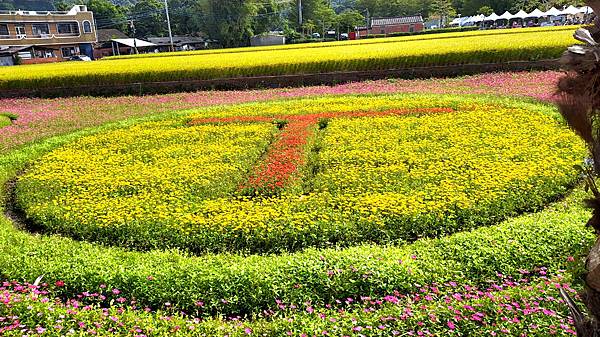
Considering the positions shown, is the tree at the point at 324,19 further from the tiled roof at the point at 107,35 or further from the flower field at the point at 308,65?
the flower field at the point at 308,65

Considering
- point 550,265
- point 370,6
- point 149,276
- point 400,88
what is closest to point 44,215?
point 149,276

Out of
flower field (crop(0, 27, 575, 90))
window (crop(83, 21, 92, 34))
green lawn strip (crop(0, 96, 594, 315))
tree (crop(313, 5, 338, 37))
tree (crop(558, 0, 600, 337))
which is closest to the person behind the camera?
tree (crop(558, 0, 600, 337))

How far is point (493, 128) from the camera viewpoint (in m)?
10.4

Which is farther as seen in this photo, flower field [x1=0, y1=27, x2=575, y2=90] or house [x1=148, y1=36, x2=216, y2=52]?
house [x1=148, y1=36, x2=216, y2=52]

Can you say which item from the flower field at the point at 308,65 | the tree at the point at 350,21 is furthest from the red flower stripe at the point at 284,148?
the tree at the point at 350,21

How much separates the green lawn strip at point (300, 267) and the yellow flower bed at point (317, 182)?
1.78 feet

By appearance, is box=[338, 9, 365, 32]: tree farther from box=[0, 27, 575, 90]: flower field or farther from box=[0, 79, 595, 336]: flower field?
box=[0, 79, 595, 336]: flower field

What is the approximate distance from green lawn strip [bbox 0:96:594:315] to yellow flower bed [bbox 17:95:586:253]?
0.54m

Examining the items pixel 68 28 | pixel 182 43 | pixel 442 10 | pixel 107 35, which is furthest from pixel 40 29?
pixel 442 10

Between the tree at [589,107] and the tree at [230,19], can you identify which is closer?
the tree at [589,107]

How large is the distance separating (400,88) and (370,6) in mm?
69187

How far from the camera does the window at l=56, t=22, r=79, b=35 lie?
54.5 m

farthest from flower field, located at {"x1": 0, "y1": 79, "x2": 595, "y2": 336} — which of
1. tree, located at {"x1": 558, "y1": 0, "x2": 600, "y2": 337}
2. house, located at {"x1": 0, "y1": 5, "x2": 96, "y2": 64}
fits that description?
house, located at {"x1": 0, "y1": 5, "x2": 96, "y2": 64}

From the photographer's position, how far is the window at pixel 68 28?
54.5 metres
